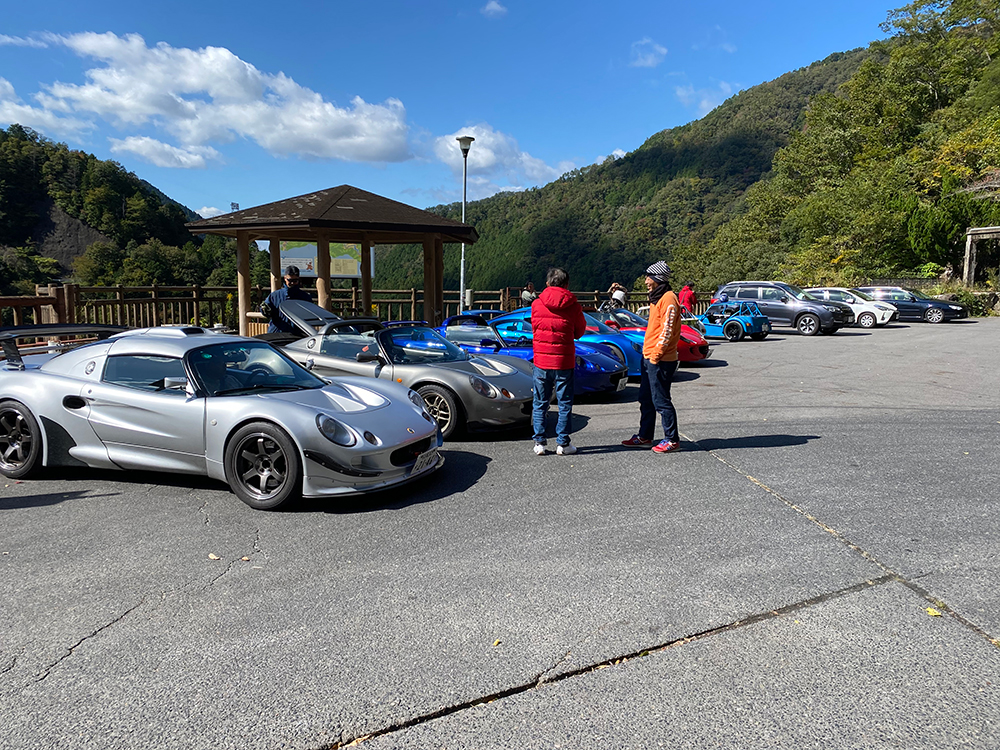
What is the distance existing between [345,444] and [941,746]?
3710mm

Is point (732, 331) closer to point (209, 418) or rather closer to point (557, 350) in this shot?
point (557, 350)

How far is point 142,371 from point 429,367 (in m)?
2.81

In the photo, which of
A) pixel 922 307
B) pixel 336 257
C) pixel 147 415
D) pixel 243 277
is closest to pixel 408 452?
pixel 147 415

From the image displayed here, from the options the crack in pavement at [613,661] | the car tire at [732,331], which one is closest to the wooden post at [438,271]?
the car tire at [732,331]

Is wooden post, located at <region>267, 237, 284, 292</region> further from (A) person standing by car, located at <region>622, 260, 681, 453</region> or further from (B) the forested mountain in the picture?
(B) the forested mountain

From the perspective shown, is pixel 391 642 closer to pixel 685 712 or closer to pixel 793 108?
pixel 685 712

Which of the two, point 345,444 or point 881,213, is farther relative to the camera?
point 881,213

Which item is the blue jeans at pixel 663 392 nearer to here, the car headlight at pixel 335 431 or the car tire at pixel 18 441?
the car headlight at pixel 335 431

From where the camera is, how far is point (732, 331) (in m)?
20.1

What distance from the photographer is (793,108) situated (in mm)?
111438

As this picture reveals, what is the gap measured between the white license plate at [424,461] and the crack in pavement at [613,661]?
2.66 metres

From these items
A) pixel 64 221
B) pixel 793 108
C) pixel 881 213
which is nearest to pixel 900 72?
pixel 881 213

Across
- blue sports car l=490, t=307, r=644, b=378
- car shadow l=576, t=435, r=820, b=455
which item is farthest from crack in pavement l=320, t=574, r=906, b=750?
blue sports car l=490, t=307, r=644, b=378

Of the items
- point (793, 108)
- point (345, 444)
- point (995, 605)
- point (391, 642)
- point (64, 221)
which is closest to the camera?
point (391, 642)
